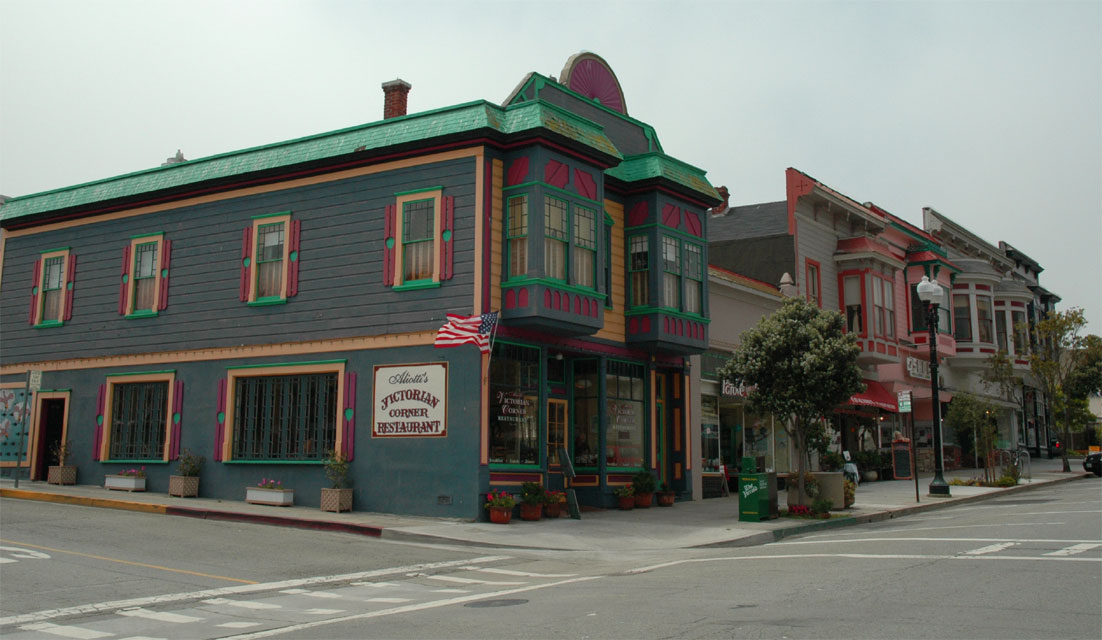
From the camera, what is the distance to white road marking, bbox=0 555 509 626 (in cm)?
942

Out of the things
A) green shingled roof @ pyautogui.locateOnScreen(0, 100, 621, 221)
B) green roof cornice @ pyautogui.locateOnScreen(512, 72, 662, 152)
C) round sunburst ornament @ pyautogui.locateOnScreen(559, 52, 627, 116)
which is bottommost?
green shingled roof @ pyautogui.locateOnScreen(0, 100, 621, 221)

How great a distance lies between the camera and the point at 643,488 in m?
22.2

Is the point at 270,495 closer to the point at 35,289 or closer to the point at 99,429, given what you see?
the point at 99,429

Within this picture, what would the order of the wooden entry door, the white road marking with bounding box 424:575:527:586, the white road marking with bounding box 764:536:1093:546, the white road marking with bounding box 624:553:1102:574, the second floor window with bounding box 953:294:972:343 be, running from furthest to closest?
1. the second floor window with bounding box 953:294:972:343
2. the wooden entry door
3. the white road marking with bounding box 764:536:1093:546
4. the white road marking with bounding box 424:575:527:586
5. the white road marking with bounding box 624:553:1102:574

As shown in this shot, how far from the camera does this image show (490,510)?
1825cm

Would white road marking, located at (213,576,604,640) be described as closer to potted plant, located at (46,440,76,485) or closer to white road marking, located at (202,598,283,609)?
white road marking, located at (202,598,283,609)

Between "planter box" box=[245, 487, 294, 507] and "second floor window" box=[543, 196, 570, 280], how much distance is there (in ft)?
24.5

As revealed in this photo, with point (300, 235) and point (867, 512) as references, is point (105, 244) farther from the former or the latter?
point (867, 512)

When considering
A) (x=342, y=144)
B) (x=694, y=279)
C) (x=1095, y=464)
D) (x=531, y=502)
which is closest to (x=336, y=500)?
(x=531, y=502)

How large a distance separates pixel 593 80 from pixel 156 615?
18.3 m

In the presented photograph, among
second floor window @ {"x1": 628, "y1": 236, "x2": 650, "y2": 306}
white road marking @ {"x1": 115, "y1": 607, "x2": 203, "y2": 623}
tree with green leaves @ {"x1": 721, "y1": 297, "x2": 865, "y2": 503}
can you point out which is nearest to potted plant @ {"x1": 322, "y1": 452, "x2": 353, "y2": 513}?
second floor window @ {"x1": 628, "y1": 236, "x2": 650, "y2": 306}

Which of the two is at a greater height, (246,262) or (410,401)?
(246,262)

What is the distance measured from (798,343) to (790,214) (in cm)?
1329

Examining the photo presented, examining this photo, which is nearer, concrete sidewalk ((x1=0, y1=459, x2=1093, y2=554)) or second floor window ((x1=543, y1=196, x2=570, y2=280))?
concrete sidewalk ((x1=0, y1=459, x2=1093, y2=554))
